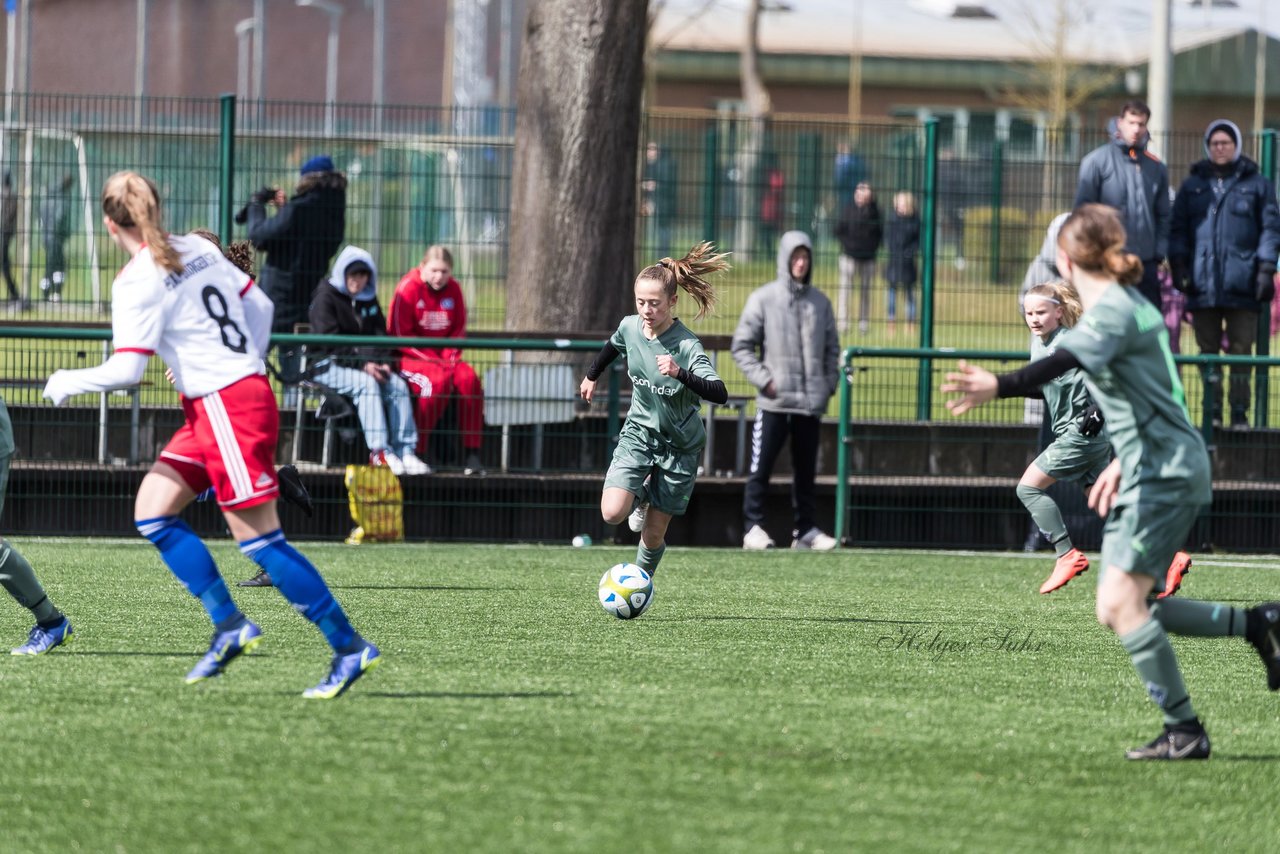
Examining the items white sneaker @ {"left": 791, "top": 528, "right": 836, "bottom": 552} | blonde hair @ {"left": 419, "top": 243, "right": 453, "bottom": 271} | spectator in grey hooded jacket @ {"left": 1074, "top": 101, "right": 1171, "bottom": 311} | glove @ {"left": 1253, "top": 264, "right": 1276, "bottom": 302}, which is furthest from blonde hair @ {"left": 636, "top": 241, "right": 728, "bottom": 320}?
glove @ {"left": 1253, "top": 264, "right": 1276, "bottom": 302}

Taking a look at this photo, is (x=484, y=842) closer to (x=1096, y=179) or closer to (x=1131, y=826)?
(x=1131, y=826)

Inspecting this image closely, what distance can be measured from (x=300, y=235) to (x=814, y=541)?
168 inches

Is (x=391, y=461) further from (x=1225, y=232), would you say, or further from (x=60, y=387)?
(x=60, y=387)

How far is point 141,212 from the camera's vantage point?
20.1ft

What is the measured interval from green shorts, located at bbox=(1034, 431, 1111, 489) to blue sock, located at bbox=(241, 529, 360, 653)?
4635 mm

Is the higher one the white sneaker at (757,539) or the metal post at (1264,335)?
the metal post at (1264,335)

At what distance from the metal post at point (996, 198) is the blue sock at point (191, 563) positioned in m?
9.73

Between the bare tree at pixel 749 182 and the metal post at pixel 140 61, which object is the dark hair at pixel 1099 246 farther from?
the metal post at pixel 140 61

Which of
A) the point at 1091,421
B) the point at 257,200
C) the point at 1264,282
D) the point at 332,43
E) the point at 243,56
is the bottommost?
the point at 1091,421

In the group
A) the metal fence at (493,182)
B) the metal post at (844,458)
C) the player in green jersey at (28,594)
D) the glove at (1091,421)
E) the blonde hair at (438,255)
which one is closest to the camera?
the player in green jersey at (28,594)

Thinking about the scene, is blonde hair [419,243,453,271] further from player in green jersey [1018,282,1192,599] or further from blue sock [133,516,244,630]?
blue sock [133,516,244,630]

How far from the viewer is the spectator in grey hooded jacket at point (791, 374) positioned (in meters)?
12.2

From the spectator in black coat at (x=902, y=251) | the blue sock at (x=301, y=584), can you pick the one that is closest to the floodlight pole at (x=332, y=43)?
the spectator in black coat at (x=902, y=251)

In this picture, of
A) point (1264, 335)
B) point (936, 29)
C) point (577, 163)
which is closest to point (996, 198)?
point (1264, 335)
